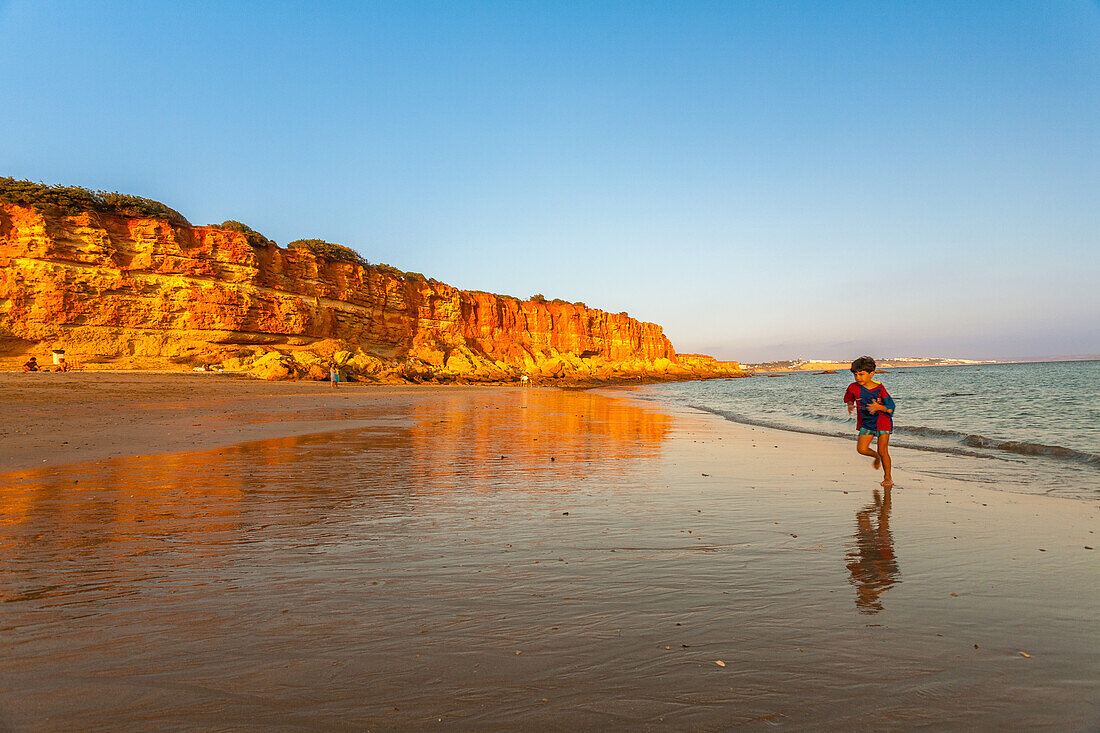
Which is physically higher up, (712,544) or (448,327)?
(448,327)

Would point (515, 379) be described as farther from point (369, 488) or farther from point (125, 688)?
point (125, 688)

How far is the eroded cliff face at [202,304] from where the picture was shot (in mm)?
32062

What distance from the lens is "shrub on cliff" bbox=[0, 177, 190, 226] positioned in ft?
108

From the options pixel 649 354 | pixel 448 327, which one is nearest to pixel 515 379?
pixel 448 327

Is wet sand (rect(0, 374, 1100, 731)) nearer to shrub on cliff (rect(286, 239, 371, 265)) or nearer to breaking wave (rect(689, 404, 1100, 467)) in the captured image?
breaking wave (rect(689, 404, 1100, 467))

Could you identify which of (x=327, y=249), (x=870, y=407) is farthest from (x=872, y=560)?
(x=327, y=249)

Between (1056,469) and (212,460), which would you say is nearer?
(212,460)

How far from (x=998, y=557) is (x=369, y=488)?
20.7ft

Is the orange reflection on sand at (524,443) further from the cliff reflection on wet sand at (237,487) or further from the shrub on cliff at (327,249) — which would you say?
the shrub on cliff at (327,249)

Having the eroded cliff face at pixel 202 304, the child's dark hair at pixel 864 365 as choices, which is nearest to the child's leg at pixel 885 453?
the child's dark hair at pixel 864 365

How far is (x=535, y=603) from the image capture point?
3287 mm

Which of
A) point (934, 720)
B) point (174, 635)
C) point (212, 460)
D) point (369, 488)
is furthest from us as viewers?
point (212, 460)

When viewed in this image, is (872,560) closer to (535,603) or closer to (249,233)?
(535,603)

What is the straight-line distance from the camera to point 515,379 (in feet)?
216
